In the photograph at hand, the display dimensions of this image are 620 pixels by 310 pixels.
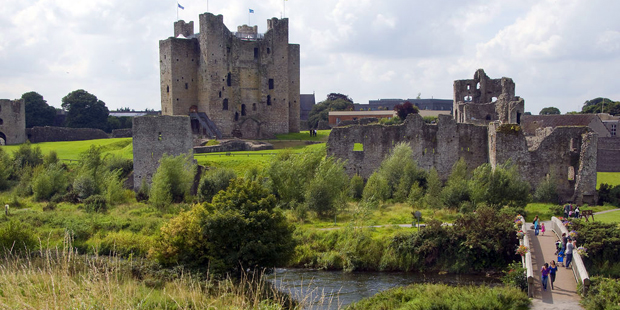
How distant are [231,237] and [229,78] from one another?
4132 centimetres

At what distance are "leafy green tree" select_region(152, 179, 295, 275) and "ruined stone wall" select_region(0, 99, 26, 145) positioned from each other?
50.2 metres

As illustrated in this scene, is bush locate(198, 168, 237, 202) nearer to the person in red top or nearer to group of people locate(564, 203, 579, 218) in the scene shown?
group of people locate(564, 203, 579, 218)

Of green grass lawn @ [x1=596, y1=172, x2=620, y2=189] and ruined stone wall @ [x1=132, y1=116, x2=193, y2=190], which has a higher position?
ruined stone wall @ [x1=132, y1=116, x2=193, y2=190]

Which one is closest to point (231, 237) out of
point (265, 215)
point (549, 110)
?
point (265, 215)

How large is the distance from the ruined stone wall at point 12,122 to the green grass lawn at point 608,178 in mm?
→ 56163

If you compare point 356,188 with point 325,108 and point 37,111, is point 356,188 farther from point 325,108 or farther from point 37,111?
point 325,108

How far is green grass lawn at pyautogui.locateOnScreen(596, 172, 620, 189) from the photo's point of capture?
1519 inches

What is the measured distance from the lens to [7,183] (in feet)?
143

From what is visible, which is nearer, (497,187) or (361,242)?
(361,242)

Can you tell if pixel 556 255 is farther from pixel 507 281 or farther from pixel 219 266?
pixel 219 266

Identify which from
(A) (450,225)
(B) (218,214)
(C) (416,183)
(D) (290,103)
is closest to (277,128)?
(D) (290,103)

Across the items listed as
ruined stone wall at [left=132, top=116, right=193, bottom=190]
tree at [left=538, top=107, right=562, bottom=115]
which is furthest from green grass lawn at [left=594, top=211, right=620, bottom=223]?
tree at [left=538, top=107, right=562, bottom=115]

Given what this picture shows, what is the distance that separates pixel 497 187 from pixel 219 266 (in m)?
17.2

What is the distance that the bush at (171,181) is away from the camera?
35.0 meters
